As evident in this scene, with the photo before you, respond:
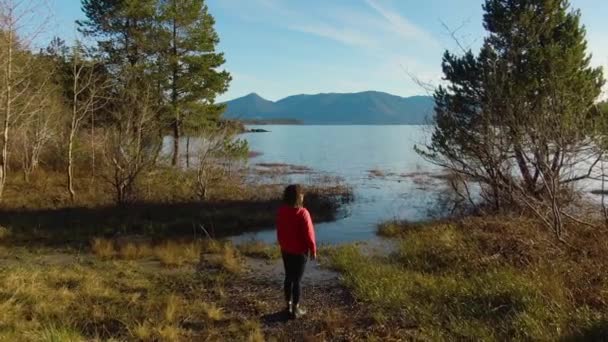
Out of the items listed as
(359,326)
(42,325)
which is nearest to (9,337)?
(42,325)

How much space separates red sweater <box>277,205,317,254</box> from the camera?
6714 millimetres

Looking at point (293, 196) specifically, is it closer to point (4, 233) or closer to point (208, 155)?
point (4, 233)

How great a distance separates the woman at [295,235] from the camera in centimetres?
673

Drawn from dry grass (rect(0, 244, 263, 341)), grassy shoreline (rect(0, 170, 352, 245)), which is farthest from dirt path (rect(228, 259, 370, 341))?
grassy shoreline (rect(0, 170, 352, 245))

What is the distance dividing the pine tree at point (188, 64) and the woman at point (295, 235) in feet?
69.9

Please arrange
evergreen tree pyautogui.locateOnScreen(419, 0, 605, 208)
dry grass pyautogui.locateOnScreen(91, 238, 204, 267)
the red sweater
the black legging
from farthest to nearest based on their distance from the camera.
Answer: evergreen tree pyautogui.locateOnScreen(419, 0, 605, 208), dry grass pyautogui.locateOnScreen(91, 238, 204, 267), the black legging, the red sweater

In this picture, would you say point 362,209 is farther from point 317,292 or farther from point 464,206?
point 317,292

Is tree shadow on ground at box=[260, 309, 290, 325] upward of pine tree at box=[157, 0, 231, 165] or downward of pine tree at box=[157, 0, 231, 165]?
downward

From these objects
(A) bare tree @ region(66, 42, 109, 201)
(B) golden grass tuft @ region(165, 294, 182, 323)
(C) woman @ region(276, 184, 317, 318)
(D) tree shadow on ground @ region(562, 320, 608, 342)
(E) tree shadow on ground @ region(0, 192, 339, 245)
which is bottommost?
(E) tree shadow on ground @ region(0, 192, 339, 245)

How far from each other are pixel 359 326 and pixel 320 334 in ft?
2.16

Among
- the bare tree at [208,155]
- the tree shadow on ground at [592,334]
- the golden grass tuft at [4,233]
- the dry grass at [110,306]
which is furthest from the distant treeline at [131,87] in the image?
the tree shadow on ground at [592,334]

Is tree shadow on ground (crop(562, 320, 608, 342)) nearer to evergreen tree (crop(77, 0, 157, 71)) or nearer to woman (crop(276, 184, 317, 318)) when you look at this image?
woman (crop(276, 184, 317, 318))

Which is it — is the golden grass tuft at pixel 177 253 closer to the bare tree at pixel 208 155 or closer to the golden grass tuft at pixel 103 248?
the golden grass tuft at pixel 103 248

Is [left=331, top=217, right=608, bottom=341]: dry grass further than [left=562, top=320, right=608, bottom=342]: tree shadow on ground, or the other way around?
[left=331, top=217, right=608, bottom=341]: dry grass
